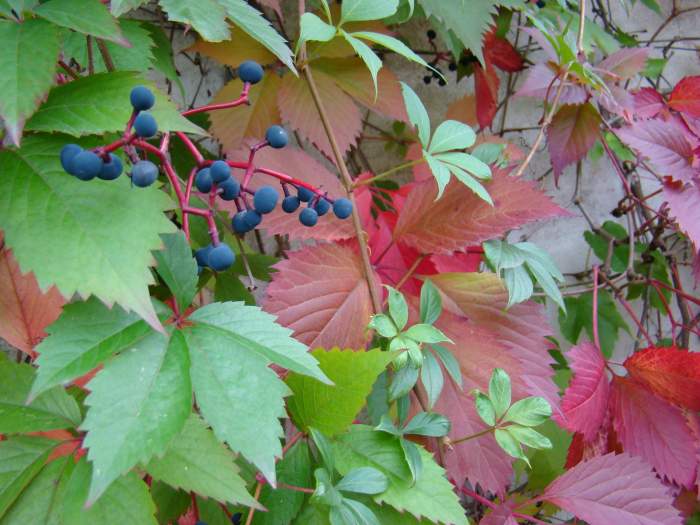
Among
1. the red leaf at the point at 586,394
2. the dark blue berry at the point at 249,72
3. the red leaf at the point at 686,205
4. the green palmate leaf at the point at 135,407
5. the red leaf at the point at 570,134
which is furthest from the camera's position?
the red leaf at the point at 570,134

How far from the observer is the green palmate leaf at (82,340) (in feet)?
1.35

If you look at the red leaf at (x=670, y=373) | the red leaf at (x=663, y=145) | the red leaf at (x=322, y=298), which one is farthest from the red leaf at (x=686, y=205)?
the red leaf at (x=322, y=298)

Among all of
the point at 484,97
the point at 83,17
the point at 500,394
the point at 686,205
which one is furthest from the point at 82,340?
the point at 484,97

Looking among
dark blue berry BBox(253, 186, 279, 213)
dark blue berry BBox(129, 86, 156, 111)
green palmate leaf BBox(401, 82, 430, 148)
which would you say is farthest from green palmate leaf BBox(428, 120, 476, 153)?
dark blue berry BBox(129, 86, 156, 111)

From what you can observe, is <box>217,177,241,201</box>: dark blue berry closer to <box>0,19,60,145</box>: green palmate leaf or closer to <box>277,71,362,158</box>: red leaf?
<box>0,19,60,145</box>: green palmate leaf

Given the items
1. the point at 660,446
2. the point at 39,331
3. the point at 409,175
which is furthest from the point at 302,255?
the point at 409,175

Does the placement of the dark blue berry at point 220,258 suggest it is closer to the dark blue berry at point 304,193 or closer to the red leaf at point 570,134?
the dark blue berry at point 304,193

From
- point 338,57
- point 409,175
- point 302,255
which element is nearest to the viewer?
point 302,255

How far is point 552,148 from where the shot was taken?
3.97 feet

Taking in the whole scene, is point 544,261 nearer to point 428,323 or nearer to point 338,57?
point 428,323

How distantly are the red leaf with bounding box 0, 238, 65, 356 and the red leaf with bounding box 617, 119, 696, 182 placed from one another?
0.95m

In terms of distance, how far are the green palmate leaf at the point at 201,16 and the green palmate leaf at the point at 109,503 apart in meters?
0.38

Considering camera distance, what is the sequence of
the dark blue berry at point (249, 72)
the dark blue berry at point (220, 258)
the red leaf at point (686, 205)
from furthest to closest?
the red leaf at point (686, 205) < the dark blue berry at point (249, 72) < the dark blue berry at point (220, 258)

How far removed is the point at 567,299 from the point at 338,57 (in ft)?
3.33
